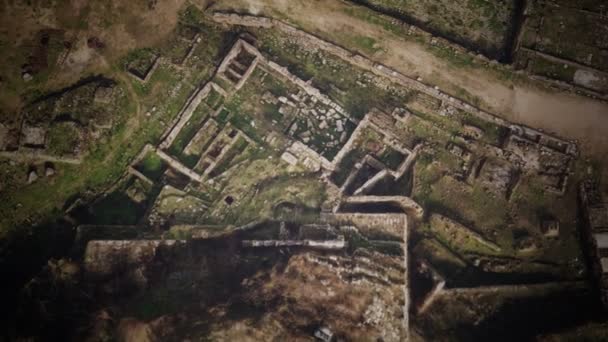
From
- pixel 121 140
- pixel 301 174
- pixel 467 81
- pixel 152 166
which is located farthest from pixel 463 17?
pixel 121 140

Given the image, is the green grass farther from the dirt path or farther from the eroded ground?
the dirt path

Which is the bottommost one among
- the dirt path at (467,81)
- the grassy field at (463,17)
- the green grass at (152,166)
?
the green grass at (152,166)

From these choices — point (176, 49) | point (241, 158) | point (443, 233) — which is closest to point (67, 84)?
point (176, 49)

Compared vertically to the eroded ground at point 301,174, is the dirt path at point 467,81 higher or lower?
higher

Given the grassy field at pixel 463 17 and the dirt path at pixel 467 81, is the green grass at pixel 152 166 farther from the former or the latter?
the grassy field at pixel 463 17

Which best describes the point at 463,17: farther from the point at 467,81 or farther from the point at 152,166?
the point at 152,166

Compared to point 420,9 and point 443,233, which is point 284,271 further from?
point 420,9

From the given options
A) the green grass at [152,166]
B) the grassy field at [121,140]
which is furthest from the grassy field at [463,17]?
the green grass at [152,166]

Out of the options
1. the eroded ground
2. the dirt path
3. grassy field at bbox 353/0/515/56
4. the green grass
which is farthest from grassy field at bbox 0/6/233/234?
grassy field at bbox 353/0/515/56

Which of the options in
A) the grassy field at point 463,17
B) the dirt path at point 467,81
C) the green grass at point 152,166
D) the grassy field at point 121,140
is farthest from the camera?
the grassy field at point 463,17
